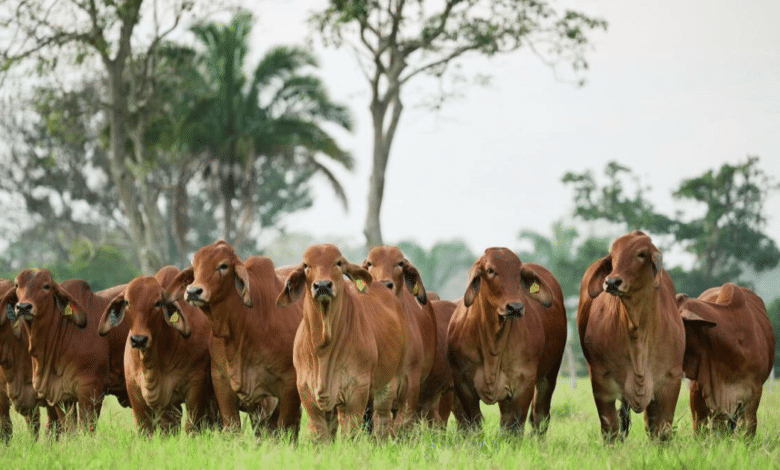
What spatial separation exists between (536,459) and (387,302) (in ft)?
6.24

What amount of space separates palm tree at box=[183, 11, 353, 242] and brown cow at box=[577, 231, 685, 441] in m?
17.1

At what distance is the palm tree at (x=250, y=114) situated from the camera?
84.1 ft

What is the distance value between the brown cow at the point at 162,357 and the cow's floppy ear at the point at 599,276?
10.1 feet

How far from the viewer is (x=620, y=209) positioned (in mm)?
32219

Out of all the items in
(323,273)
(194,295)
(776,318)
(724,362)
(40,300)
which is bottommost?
(776,318)

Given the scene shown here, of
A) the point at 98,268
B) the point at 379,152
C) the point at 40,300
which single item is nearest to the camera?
the point at 40,300

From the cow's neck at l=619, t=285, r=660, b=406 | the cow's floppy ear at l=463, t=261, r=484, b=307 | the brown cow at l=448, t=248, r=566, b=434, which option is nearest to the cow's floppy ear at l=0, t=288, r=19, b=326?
the brown cow at l=448, t=248, r=566, b=434

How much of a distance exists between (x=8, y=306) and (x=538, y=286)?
4528mm

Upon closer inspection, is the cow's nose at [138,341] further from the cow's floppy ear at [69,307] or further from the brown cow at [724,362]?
the brown cow at [724,362]

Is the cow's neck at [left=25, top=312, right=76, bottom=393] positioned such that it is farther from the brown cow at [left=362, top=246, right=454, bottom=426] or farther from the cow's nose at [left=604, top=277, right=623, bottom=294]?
the cow's nose at [left=604, top=277, right=623, bottom=294]

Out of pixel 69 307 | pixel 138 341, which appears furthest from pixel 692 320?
pixel 69 307

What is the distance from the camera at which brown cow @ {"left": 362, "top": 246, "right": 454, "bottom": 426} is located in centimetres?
878

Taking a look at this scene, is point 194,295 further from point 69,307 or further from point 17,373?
point 17,373

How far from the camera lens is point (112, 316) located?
29.4 ft
